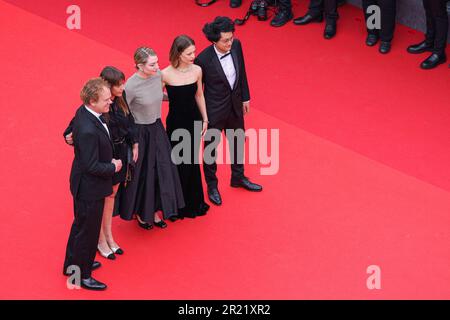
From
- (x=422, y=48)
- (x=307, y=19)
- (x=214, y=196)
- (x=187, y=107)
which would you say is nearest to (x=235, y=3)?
(x=307, y=19)

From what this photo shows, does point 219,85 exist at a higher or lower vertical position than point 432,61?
lower

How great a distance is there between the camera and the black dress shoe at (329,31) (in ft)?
31.8

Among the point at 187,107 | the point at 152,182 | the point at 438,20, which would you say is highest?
the point at 438,20

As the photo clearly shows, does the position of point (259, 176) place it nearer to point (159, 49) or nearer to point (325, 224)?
point (325, 224)

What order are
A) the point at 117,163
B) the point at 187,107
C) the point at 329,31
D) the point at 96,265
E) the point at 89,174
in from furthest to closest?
1. the point at 329,31
2. the point at 187,107
3. the point at 96,265
4. the point at 117,163
5. the point at 89,174

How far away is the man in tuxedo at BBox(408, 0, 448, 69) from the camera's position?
29.9 feet

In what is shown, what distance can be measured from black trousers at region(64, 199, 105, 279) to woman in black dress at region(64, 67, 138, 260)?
333 mm

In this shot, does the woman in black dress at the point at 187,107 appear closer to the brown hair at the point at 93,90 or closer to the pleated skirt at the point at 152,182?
the pleated skirt at the point at 152,182

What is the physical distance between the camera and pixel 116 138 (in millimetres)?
6594

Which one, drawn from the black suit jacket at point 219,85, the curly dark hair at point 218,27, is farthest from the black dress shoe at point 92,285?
the curly dark hair at point 218,27

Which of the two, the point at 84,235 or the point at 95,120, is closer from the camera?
the point at 95,120

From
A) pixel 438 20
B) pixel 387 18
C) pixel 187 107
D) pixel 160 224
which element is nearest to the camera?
pixel 187 107

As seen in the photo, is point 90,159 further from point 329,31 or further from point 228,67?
point 329,31

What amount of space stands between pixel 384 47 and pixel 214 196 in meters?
2.81
